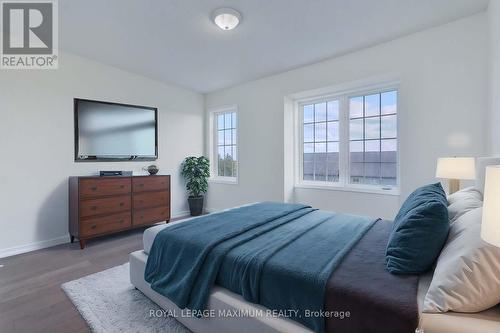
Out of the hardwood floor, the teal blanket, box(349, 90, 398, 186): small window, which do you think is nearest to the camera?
the teal blanket

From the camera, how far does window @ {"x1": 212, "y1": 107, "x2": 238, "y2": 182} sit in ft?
→ 16.5

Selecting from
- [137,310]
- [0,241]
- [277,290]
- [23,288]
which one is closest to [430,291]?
[277,290]

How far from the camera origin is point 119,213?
3.51 metres

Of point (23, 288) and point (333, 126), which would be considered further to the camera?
point (333, 126)

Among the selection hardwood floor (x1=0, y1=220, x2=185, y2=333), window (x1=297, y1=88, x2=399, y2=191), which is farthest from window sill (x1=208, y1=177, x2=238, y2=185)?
hardwood floor (x1=0, y1=220, x2=185, y2=333)

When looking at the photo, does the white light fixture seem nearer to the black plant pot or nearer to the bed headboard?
the bed headboard

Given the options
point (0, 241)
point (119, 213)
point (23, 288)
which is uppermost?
point (119, 213)

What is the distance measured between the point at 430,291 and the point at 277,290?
2.16 ft

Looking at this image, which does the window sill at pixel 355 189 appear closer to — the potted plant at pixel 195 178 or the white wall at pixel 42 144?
the potted plant at pixel 195 178

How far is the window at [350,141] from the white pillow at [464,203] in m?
1.71

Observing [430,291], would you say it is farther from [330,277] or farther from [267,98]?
[267,98]

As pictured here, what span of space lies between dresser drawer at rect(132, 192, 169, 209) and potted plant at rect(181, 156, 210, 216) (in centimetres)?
81

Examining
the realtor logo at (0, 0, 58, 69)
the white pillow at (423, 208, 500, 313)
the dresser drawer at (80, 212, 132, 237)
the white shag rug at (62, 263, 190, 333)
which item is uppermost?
the realtor logo at (0, 0, 58, 69)


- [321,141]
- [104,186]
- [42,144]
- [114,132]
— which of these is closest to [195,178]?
[114,132]
